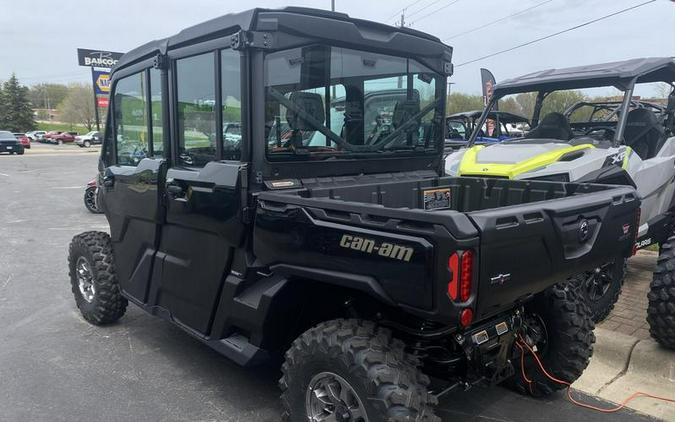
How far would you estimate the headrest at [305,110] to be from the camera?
3.21 metres

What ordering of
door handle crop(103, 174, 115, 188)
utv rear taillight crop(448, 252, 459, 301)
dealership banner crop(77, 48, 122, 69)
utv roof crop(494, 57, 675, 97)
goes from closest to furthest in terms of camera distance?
1. utv rear taillight crop(448, 252, 459, 301)
2. door handle crop(103, 174, 115, 188)
3. utv roof crop(494, 57, 675, 97)
4. dealership banner crop(77, 48, 122, 69)

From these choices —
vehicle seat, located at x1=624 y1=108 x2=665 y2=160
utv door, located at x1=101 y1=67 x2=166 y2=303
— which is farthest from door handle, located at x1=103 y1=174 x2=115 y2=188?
vehicle seat, located at x1=624 y1=108 x2=665 y2=160

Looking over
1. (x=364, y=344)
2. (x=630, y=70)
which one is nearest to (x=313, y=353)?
(x=364, y=344)

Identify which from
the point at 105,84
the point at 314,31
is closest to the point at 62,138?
the point at 105,84

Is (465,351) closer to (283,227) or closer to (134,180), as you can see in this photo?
(283,227)

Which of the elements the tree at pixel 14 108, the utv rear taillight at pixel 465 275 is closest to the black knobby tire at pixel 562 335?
the utv rear taillight at pixel 465 275

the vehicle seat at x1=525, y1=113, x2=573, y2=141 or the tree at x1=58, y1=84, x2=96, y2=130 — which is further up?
the tree at x1=58, y1=84, x2=96, y2=130

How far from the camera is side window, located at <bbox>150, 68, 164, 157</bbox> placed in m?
3.80

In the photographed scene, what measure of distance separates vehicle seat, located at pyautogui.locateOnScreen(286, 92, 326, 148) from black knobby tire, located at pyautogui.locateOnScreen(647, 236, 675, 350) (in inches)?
114

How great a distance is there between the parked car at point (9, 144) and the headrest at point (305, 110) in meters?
38.2

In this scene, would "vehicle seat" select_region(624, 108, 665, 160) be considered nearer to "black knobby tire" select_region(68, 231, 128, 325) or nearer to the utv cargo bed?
the utv cargo bed

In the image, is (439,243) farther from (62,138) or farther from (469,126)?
(62,138)

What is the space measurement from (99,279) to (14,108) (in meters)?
82.2

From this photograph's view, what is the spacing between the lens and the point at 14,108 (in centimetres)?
7331
